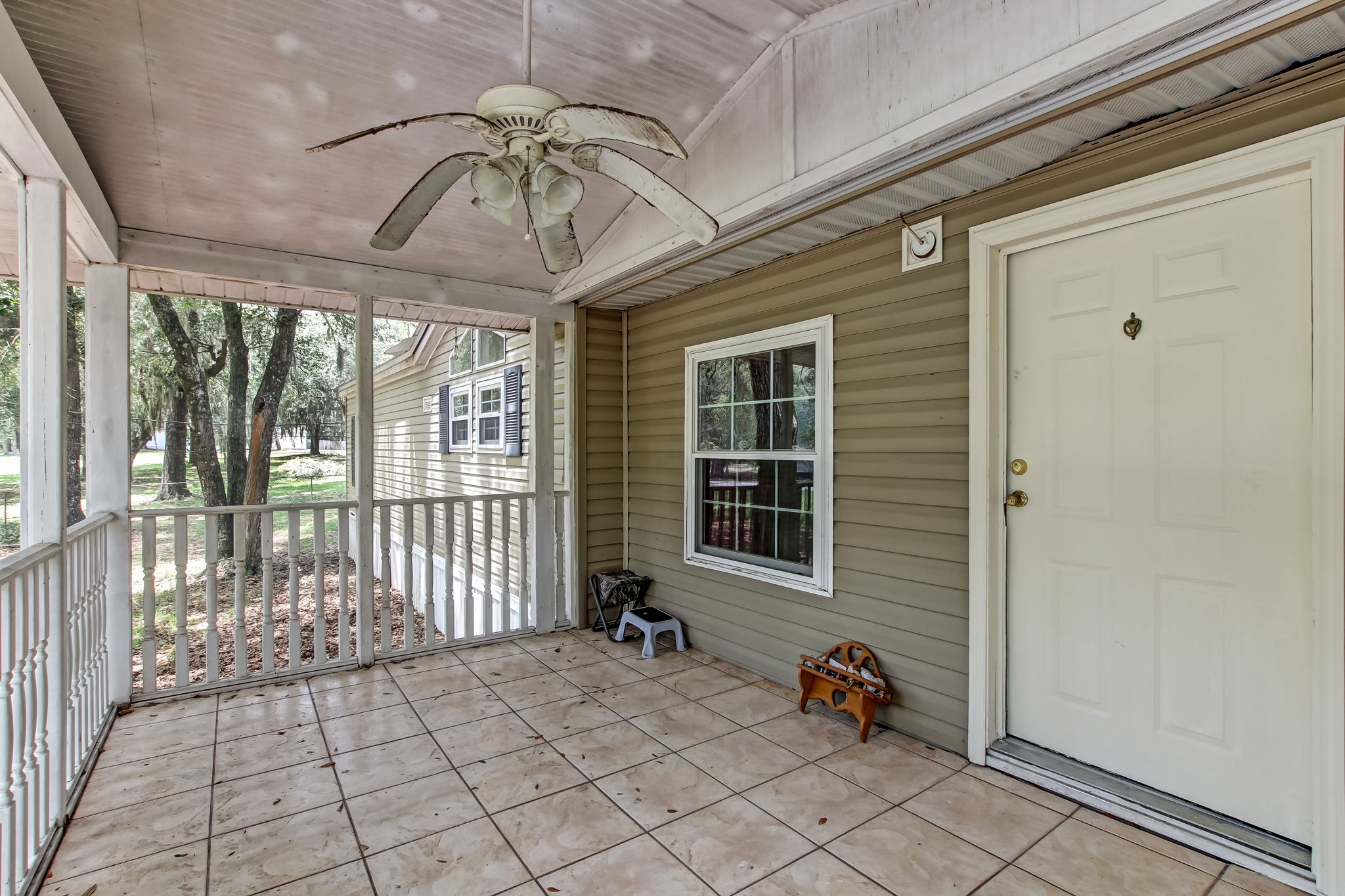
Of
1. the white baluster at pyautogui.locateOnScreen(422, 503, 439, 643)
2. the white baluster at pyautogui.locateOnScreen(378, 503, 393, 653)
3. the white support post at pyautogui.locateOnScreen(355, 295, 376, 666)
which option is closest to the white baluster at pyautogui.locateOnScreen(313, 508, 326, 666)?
the white support post at pyautogui.locateOnScreen(355, 295, 376, 666)

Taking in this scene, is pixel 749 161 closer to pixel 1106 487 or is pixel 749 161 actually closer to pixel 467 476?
pixel 1106 487

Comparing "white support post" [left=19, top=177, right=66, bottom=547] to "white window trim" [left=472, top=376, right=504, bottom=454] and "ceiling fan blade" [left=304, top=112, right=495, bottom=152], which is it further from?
"white window trim" [left=472, top=376, right=504, bottom=454]

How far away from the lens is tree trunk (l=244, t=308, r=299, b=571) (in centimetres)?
816

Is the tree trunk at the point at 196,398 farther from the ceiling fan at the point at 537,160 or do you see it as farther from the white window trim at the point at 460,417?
the ceiling fan at the point at 537,160

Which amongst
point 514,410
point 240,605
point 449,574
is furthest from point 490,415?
point 240,605

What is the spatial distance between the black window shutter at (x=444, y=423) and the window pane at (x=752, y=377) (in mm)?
5058

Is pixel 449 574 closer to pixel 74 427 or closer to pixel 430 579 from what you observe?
pixel 430 579

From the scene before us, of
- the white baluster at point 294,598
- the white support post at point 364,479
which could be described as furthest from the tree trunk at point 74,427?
the white support post at point 364,479

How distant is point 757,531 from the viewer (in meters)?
3.69

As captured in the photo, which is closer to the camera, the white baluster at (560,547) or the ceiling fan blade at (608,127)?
the ceiling fan blade at (608,127)

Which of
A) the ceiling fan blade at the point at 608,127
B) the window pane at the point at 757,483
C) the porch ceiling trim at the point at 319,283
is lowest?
the window pane at the point at 757,483

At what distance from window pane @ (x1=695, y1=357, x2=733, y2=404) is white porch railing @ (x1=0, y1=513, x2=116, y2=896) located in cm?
302

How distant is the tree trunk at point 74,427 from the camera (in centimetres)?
235

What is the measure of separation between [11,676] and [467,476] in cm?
Answer: 563
